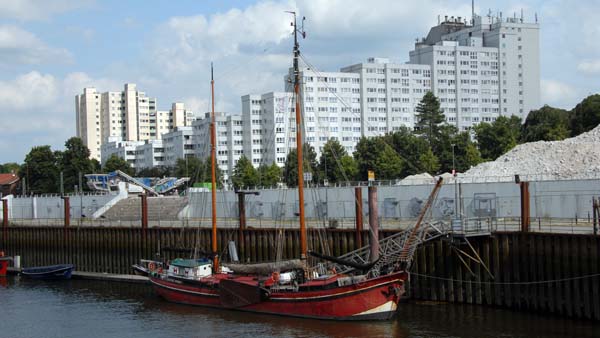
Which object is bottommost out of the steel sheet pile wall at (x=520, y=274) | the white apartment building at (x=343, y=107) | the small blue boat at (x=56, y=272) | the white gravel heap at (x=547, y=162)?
the small blue boat at (x=56, y=272)

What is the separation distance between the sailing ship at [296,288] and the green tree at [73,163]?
111 meters

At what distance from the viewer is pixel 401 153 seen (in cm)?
13412

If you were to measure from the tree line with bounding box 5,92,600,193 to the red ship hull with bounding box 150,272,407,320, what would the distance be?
5747 centimetres

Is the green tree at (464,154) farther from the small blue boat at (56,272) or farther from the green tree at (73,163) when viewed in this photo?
the green tree at (73,163)

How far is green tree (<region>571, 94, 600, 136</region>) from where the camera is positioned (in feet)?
413

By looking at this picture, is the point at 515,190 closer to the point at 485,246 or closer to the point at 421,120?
the point at 485,246

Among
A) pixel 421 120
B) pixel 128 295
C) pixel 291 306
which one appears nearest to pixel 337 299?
pixel 291 306

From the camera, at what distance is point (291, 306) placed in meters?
47.8

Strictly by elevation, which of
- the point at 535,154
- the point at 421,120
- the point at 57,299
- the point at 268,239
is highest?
the point at 421,120

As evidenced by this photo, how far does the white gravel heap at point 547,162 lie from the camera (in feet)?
255

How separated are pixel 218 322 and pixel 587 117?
96.1m

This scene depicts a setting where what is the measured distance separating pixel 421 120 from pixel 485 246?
356ft

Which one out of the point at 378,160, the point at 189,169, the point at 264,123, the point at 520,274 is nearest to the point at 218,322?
the point at 520,274

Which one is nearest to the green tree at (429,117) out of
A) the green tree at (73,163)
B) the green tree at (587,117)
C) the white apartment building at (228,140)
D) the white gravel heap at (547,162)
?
the green tree at (587,117)
